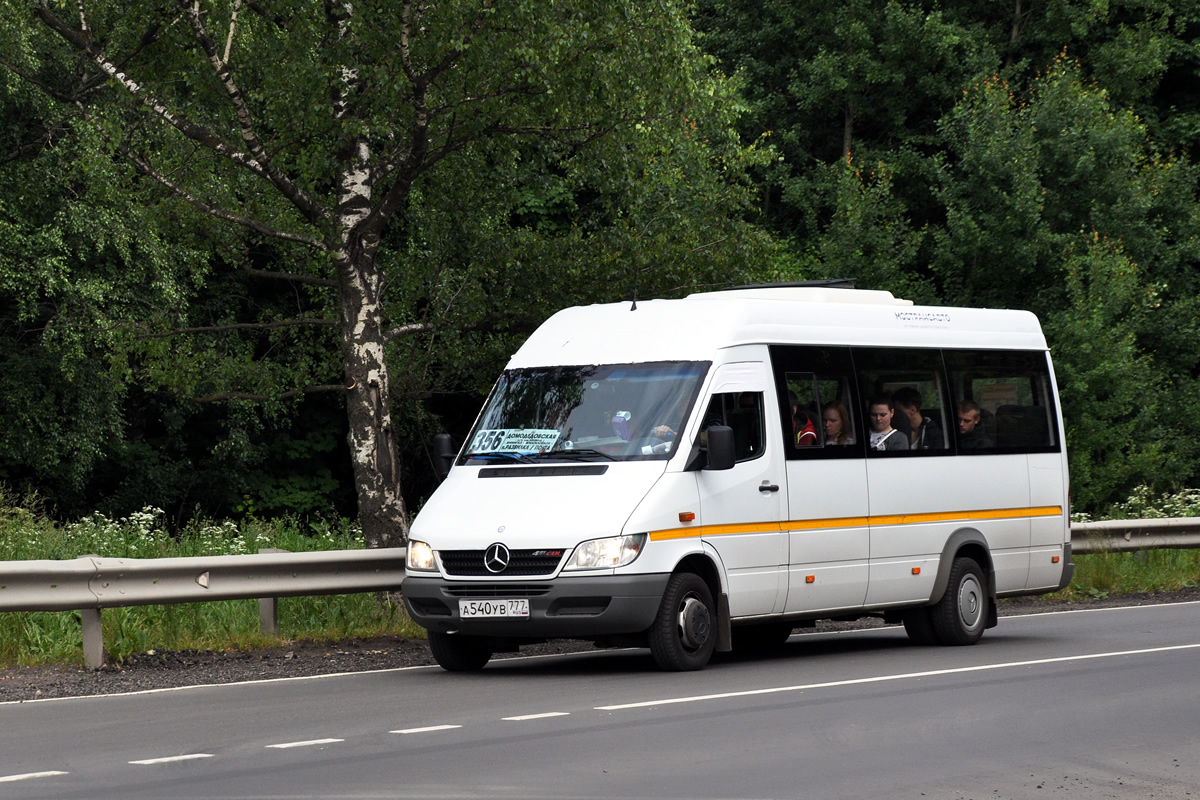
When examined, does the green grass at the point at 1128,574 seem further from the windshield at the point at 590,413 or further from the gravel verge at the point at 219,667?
the windshield at the point at 590,413

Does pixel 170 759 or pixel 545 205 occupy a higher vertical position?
pixel 545 205

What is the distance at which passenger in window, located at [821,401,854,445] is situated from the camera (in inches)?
538

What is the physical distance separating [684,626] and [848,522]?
210 cm

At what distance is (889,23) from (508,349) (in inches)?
816

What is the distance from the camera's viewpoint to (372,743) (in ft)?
29.2

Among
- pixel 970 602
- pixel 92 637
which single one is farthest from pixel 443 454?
pixel 970 602

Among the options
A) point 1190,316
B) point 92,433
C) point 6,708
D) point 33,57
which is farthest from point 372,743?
point 1190,316

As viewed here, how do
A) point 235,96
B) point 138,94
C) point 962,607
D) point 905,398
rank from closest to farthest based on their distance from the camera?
point 905,398 < point 962,607 < point 235,96 < point 138,94

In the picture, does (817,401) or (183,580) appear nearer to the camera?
(183,580)

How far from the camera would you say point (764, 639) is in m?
15.0

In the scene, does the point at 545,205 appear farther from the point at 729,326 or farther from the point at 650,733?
the point at 650,733

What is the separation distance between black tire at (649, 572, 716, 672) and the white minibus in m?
0.02

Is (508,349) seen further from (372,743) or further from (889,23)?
(889,23)

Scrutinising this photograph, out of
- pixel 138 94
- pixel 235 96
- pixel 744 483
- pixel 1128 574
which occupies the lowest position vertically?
pixel 1128 574
